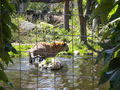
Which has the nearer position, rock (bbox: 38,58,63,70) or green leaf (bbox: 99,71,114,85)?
green leaf (bbox: 99,71,114,85)

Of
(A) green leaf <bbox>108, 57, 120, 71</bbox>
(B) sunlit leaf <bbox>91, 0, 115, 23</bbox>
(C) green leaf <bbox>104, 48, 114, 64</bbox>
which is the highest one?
(B) sunlit leaf <bbox>91, 0, 115, 23</bbox>

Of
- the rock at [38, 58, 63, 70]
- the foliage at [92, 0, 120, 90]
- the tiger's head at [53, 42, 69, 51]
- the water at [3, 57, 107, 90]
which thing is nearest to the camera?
the foliage at [92, 0, 120, 90]

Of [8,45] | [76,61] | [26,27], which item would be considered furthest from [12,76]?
[8,45]

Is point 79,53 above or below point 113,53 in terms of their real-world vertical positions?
below

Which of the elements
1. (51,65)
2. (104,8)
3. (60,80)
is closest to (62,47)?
(51,65)

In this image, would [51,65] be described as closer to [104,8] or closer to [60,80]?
[60,80]

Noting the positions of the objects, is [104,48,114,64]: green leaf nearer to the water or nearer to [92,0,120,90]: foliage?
[92,0,120,90]: foliage

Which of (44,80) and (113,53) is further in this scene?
(44,80)

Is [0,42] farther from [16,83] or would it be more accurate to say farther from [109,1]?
[16,83]

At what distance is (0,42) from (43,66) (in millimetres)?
4291

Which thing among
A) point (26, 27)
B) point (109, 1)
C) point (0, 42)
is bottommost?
point (26, 27)

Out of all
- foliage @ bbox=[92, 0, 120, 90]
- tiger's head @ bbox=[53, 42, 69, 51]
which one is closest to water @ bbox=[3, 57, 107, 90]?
tiger's head @ bbox=[53, 42, 69, 51]

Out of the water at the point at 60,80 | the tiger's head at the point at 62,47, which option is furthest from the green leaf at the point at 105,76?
the tiger's head at the point at 62,47

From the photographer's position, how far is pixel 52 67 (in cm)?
529
